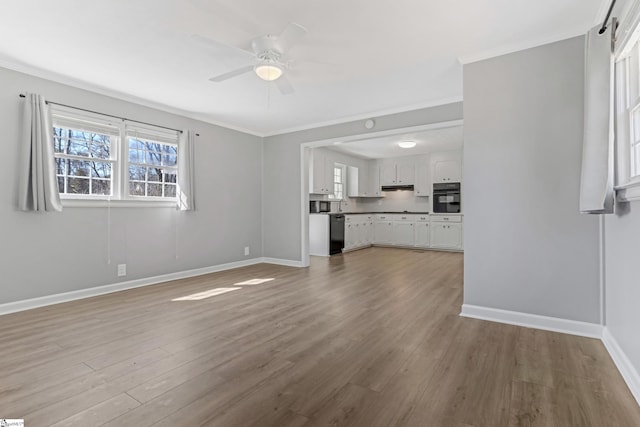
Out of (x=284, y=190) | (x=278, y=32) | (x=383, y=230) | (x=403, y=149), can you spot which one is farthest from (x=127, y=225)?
(x=383, y=230)

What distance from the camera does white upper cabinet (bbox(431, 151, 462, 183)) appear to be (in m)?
7.72

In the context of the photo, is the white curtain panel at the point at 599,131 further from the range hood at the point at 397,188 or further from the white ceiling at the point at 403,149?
the range hood at the point at 397,188

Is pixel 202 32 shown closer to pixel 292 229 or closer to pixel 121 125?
pixel 121 125

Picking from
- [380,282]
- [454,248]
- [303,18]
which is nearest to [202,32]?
[303,18]

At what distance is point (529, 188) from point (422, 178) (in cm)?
567

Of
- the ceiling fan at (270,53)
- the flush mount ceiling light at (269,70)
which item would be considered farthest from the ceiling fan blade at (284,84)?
the flush mount ceiling light at (269,70)

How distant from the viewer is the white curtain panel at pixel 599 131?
6.82 feet

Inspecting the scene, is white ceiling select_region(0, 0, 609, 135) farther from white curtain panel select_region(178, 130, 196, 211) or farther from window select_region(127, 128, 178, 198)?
white curtain panel select_region(178, 130, 196, 211)

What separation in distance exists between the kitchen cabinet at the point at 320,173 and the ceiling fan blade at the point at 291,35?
4.47m

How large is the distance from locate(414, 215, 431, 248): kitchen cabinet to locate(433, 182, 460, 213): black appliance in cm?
35

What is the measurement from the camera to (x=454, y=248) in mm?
7562

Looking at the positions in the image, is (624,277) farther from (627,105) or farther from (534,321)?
(627,105)

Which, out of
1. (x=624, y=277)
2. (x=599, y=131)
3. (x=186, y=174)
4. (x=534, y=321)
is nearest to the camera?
(x=624, y=277)

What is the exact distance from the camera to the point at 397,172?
28.6ft
